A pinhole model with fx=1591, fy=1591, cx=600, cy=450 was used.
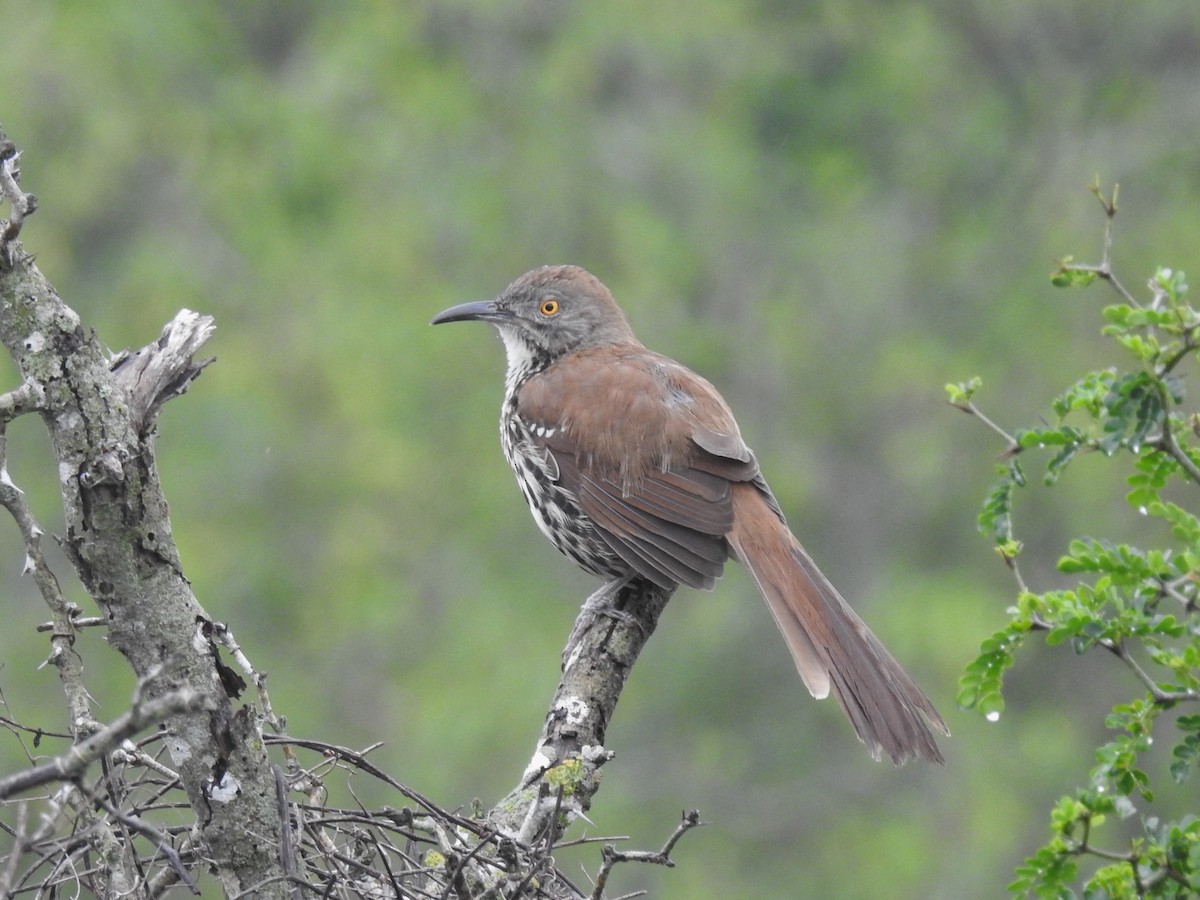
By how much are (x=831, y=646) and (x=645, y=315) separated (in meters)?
9.38

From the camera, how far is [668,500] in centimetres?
486

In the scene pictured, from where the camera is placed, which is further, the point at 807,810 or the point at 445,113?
the point at 445,113

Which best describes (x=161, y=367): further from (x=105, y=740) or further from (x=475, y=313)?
(x=475, y=313)

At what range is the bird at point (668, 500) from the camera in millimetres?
4344

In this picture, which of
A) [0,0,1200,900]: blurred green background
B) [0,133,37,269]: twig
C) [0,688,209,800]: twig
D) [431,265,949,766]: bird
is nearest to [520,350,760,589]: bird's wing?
[431,265,949,766]: bird

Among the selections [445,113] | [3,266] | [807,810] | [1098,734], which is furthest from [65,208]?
[3,266]

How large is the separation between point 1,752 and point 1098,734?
859 centimetres

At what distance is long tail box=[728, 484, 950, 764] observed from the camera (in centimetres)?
405

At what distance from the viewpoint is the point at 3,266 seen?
261 cm

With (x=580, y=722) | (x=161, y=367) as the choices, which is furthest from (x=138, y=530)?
(x=580, y=722)

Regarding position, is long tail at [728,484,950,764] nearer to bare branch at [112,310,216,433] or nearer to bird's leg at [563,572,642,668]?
bird's leg at [563,572,642,668]

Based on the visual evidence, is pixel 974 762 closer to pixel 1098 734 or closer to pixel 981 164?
pixel 1098 734

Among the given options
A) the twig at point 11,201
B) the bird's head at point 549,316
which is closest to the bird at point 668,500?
the bird's head at point 549,316

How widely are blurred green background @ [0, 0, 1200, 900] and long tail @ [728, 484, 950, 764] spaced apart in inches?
286
